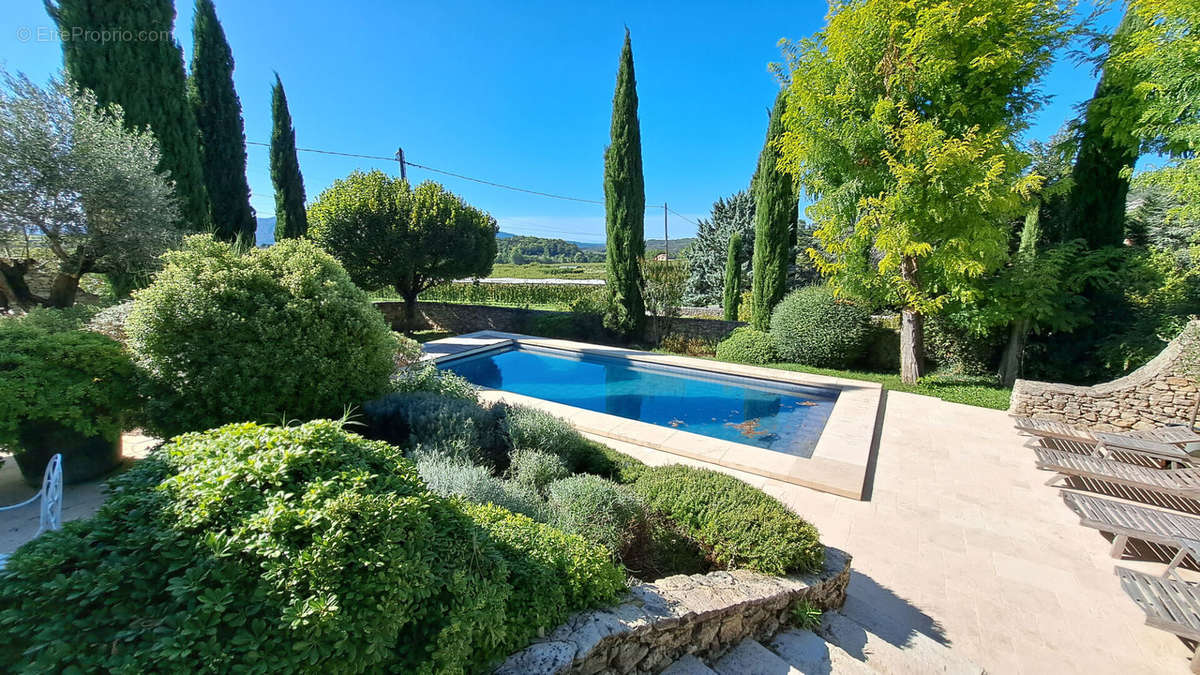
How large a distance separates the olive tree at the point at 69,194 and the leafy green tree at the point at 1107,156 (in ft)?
52.3

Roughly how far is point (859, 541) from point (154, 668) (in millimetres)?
4528

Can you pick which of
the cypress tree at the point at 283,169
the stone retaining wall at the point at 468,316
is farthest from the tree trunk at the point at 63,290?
the stone retaining wall at the point at 468,316

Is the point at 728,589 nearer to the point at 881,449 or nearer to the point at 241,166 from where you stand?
the point at 881,449

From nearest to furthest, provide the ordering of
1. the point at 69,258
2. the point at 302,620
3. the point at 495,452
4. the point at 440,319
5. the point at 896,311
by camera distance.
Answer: the point at 302,620
the point at 495,452
the point at 69,258
the point at 896,311
the point at 440,319

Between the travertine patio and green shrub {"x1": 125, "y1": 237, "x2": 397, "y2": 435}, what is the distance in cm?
107

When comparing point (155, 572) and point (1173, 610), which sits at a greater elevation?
point (155, 572)

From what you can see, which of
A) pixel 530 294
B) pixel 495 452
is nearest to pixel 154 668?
pixel 495 452

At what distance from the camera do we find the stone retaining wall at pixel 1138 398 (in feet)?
18.3

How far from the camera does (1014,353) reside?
823 centimetres

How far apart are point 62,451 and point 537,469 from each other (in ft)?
13.2

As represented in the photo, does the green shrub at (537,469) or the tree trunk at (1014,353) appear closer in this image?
the green shrub at (537,469)

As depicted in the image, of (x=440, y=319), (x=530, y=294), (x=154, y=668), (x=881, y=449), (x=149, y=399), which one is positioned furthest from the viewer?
(x=530, y=294)

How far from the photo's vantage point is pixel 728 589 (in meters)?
2.49

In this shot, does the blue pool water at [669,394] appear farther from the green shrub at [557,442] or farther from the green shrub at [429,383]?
the green shrub at [429,383]
